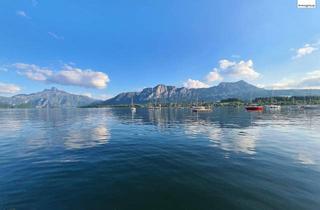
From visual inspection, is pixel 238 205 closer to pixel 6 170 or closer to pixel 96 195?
pixel 96 195

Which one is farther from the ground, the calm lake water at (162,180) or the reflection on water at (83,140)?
the calm lake water at (162,180)

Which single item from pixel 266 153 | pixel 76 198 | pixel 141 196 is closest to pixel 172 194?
pixel 141 196

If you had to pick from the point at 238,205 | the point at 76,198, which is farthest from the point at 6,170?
the point at 238,205

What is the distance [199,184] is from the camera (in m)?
12.3

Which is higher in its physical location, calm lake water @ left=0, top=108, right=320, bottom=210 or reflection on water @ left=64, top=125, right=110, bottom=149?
calm lake water @ left=0, top=108, right=320, bottom=210

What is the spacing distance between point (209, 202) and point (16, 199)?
1152cm

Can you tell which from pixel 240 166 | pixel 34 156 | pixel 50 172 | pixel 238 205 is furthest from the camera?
pixel 34 156

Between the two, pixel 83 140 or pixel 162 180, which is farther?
pixel 83 140

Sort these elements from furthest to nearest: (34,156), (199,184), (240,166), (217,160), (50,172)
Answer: (34,156)
(217,160)
(240,166)
(50,172)
(199,184)

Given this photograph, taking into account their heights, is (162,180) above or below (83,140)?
above

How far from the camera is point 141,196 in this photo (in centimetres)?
1069

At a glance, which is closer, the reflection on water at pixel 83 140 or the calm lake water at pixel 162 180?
the calm lake water at pixel 162 180

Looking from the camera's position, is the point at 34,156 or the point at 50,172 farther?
the point at 34,156

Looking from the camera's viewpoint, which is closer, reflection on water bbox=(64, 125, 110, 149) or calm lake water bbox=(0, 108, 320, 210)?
calm lake water bbox=(0, 108, 320, 210)
